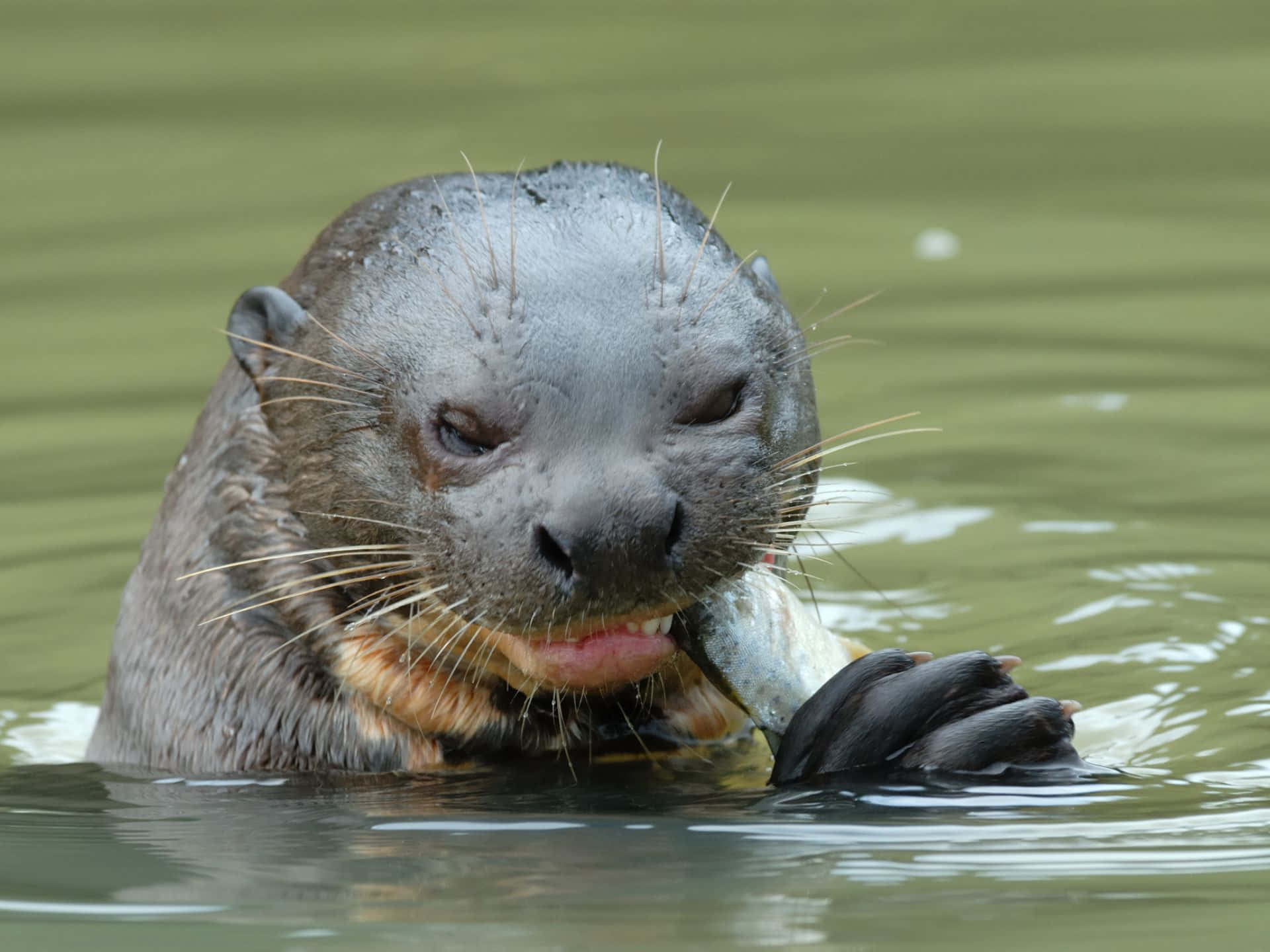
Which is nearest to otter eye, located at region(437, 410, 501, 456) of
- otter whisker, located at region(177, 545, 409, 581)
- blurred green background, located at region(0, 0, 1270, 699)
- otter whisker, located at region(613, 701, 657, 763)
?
otter whisker, located at region(177, 545, 409, 581)

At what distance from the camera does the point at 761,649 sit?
6129 millimetres

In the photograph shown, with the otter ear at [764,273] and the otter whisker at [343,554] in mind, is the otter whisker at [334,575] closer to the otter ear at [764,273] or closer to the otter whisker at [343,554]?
the otter whisker at [343,554]

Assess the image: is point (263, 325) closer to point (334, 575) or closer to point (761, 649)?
point (334, 575)

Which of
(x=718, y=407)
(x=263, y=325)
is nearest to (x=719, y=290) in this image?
(x=718, y=407)

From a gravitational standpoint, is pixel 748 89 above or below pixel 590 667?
above

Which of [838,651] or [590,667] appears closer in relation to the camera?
[590,667]

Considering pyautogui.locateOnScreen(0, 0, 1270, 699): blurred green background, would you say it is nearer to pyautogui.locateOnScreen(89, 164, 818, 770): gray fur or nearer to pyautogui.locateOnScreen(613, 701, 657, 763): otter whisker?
pyautogui.locateOnScreen(89, 164, 818, 770): gray fur

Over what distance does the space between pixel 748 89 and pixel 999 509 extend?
644 cm

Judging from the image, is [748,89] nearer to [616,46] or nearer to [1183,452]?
[616,46]

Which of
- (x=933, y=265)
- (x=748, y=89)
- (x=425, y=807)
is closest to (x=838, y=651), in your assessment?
(x=425, y=807)

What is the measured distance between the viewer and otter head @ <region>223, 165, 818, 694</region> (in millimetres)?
5449

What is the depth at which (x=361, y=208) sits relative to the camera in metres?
6.93

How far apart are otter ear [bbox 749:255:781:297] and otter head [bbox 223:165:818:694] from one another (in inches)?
1.0

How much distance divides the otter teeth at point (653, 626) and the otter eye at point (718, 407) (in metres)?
0.46
